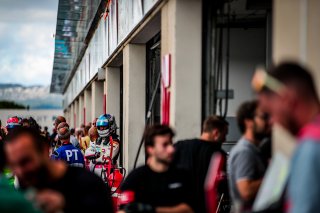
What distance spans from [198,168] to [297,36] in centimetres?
227

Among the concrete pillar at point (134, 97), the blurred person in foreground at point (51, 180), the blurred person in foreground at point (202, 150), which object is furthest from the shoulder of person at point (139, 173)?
the concrete pillar at point (134, 97)

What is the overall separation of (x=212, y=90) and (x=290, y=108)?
5869mm

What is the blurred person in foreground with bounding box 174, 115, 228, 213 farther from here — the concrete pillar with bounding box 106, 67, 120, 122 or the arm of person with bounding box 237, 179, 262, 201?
the concrete pillar with bounding box 106, 67, 120, 122

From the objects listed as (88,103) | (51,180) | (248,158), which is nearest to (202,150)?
(248,158)

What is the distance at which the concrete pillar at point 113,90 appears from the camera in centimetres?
1989

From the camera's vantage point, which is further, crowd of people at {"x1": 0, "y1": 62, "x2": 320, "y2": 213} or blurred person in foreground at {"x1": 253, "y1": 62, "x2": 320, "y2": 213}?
crowd of people at {"x1": 0, "y1": 62, "x2": 320, "y2": 213}

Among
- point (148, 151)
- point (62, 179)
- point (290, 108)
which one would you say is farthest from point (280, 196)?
point (148, 151)

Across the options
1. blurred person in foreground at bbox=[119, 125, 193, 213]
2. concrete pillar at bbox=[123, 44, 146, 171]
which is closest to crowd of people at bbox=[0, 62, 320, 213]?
blurred person in foreground at bbox=[119, 125, 193, 213]

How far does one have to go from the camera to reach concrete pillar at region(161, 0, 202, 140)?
9.26 meters

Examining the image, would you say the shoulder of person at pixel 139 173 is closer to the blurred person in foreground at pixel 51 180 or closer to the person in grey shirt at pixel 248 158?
the person in grey shirt at pixel 248 158

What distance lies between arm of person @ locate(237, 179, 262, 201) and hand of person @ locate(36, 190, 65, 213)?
198 cm

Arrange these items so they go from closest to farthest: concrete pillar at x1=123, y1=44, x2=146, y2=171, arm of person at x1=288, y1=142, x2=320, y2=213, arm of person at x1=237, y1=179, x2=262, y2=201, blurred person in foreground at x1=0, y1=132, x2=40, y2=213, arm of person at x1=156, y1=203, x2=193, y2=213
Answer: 1. arm of person at x1=288, y1=142, x2=320, y2=213
2. blurred person in foreground at x1=0, y1=132, x2=40, y2=213
3. arm of person at x1=156, y1=203, x2=193, y2=213
4. arm of person at x1=237, y1=179, x2=262, y2=201
5. concrete pillar at x1=123, y1=44, x2=146, y2=171

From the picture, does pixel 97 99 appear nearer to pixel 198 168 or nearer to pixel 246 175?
pixel 198 168

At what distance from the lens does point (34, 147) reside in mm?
4230
